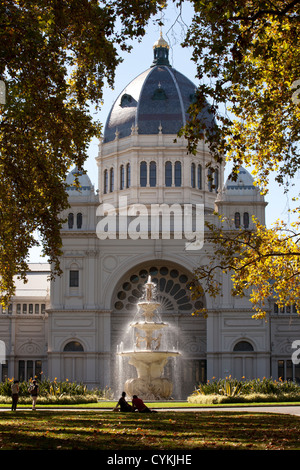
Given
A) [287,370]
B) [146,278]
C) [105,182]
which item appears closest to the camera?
[146,278]

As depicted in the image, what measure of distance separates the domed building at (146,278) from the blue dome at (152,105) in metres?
0.19

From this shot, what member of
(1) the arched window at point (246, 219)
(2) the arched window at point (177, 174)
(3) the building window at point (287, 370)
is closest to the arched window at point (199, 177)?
(2) the arched window at point (177, 174)

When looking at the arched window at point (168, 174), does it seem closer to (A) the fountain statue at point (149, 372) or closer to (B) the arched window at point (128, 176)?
(B) the arched window at point (128, 176)

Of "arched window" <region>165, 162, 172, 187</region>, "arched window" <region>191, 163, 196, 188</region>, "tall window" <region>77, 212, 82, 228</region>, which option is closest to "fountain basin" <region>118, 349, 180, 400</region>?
"tall window" <region>77, 212, 82, 228</region>

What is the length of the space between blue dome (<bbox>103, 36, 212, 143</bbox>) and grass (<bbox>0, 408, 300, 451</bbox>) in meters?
53.5

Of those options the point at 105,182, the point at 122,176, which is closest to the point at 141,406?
the point at 122,176

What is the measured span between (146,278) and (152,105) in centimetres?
1739

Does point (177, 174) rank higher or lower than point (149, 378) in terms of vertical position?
higher

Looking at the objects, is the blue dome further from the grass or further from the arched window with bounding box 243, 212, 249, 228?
the grass

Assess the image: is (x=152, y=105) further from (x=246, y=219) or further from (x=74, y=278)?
(x=74, y=278)

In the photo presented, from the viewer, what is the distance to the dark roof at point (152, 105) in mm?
72812

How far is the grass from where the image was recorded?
13523 mm

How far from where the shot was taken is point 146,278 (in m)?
65.9
